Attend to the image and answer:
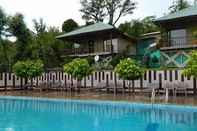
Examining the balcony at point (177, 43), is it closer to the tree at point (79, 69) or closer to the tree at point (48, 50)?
the tree at point (79, 69)

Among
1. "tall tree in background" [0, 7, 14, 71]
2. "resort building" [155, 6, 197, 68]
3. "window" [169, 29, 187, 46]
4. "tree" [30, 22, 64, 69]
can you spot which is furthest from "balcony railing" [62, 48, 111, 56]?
"window" [169, 29, 187, 46]

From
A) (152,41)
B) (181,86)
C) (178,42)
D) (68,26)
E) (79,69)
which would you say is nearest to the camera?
(181,86)

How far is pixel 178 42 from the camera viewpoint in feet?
96.4

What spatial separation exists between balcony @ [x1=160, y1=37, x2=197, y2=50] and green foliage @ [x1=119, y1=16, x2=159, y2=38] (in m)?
9.51

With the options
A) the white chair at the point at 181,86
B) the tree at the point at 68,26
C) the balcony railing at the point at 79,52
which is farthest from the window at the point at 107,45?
the white chair at the point at 181,86

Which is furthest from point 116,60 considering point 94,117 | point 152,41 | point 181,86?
point 94,117

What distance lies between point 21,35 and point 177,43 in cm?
1489

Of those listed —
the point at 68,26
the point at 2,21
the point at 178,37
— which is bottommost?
the point at 178,37

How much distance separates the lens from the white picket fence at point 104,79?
23672 mm

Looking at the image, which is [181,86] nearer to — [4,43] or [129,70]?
[129,70]

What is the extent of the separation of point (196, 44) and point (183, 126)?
52.5ft

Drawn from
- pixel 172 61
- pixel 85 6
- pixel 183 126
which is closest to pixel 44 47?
pixel 172 61

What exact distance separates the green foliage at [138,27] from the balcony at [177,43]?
9.51m

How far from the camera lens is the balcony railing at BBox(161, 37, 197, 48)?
28.3m
